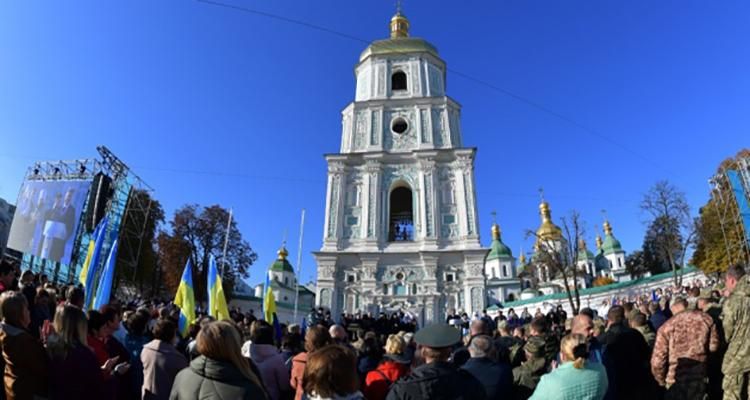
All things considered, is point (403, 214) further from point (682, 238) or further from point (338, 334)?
point (338, 334)

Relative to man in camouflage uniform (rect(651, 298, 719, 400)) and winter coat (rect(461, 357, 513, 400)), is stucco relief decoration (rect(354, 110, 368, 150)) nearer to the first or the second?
man in camouflage uniform (rect(651, 298, 719, 400))

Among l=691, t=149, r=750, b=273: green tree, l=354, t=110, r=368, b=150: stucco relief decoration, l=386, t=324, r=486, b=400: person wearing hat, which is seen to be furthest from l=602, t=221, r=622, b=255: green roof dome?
l=386, t=324, r=486, b=400: person wearing hat

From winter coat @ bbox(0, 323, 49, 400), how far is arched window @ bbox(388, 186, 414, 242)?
29.5m

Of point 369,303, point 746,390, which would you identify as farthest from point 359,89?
point 746,390

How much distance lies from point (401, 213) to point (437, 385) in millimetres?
31484

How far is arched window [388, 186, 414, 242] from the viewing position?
109 ft

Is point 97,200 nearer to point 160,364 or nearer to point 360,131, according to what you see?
point 360,131

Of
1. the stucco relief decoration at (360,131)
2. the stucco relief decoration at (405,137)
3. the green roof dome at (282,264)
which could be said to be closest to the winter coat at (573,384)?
the stucco relief decoration at (405,137)

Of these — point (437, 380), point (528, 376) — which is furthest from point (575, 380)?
point (528, 376)

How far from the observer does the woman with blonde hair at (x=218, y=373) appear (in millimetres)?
A: 2518

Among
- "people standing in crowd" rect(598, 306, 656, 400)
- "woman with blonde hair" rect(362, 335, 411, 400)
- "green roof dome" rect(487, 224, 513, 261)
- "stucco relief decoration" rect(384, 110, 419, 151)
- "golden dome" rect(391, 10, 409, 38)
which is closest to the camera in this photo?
"woman with blonde hair" rect(362, 335, 411, 400)

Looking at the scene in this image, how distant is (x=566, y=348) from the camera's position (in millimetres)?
3088

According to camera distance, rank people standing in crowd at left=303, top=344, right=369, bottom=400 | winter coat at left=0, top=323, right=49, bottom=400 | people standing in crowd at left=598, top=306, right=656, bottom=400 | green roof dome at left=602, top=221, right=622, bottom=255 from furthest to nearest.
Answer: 1. green roof dome at left=602, top=221, right=622, bottom=255
2. people standing in crowd at left=598, top=306, right=656, bottom=400
3. winter coat at left=0, top=323, right=49, bottom=400
4. people standing in crowd at left=303, top=344, right=369, bottom=400

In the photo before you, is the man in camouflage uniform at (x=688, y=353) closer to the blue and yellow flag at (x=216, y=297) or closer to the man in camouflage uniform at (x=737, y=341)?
the man in camouflage uniform at (x=737, y=341)
